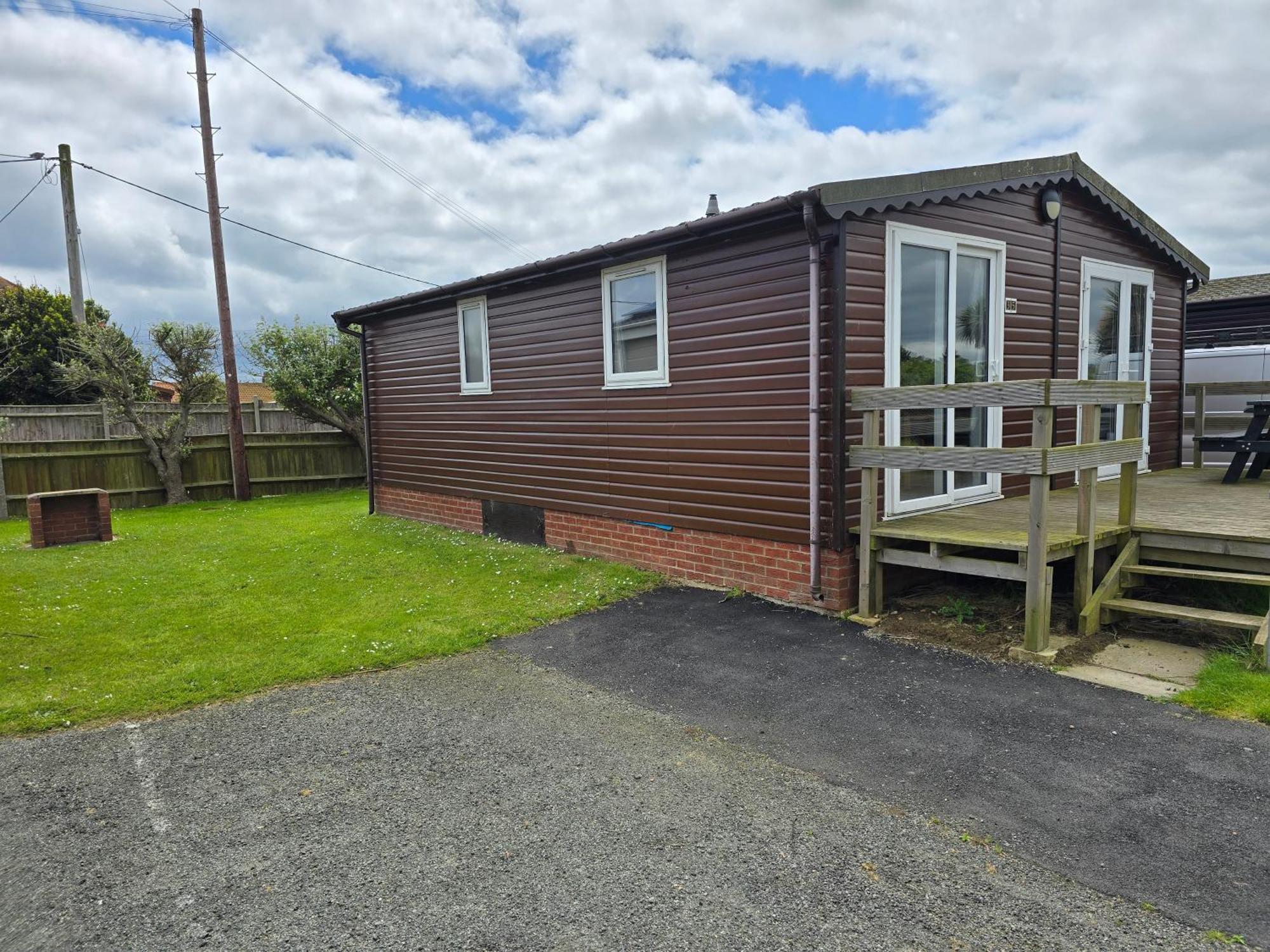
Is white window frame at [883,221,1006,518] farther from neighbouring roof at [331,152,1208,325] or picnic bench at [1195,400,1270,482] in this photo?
picnic bench at [1195,400,1270,482]

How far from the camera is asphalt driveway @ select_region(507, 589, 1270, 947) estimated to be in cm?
261

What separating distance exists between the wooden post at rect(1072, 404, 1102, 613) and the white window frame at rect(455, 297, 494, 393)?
6601mm

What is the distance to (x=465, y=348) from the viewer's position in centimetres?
1001

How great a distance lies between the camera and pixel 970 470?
4781mm

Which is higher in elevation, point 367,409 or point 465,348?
point 465,348

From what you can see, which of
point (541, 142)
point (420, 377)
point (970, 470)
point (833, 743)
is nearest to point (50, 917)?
point (833, 743)

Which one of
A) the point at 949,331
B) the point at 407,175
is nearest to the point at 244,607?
the point at 949,331

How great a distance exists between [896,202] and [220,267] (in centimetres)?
1396

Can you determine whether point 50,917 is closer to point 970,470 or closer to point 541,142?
point 970,470

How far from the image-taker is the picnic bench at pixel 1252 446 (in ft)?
24.6

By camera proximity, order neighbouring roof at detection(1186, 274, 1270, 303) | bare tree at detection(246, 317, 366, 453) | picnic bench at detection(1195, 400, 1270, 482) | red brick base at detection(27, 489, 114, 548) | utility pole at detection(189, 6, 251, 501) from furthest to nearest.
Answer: bare tree at detection(246, 317, 366, 453) < utility pole at detection(189, 6, 251, 501) < neighbouring roof at detection(1186, 274, 1270, 303) < red brick base at detection(27, 489, 114, 548) < picnic bench at detection(1195, 400, 1270, 482)

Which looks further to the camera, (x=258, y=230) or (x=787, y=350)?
(x=258, y=230)

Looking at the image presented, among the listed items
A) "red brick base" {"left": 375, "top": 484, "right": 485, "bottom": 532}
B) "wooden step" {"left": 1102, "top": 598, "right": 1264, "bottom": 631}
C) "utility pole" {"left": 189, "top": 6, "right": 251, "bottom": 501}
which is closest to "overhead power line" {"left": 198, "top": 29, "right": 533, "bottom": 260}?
"utility pole" {"left": 189, "top": 6, "right": 251, "bottom": 501}

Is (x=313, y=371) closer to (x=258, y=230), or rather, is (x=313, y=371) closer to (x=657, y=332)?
(x=258, y=230)
